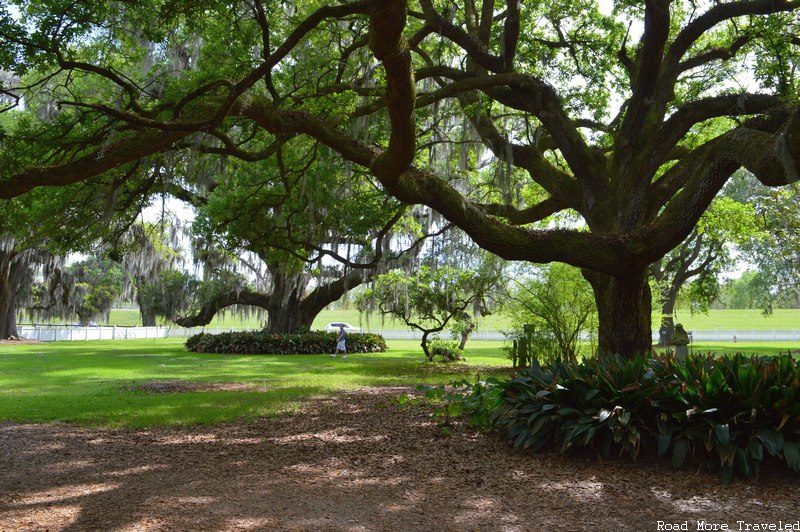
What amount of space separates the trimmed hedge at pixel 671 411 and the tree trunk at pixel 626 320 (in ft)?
7.03

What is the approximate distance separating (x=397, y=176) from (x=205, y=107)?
2487mm

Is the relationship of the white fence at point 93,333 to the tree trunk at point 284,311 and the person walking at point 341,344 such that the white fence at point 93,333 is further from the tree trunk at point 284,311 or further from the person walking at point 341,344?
the person walking at point 341,344

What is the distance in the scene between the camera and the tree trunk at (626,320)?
8.52 m

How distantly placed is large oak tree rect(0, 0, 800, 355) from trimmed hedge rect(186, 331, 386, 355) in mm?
12433

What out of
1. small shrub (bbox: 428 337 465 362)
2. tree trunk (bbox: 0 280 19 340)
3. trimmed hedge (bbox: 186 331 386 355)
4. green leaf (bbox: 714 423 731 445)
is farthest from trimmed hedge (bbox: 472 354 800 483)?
tree trunk (bbox: 0 280 19 340)

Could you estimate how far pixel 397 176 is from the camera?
7227 mm

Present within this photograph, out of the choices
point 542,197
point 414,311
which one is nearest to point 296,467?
point 542,197

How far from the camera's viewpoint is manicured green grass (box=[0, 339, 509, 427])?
8.58m

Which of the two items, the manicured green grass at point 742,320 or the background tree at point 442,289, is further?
the manicured green grass at point 742,320

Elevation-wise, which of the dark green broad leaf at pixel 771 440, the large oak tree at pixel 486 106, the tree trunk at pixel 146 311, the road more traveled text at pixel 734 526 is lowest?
the road more traveled text at pixel 734 526

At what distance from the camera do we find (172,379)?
13570 millimetres

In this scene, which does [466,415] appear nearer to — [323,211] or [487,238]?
[487,238]

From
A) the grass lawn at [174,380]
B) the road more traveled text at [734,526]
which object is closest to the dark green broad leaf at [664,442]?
the road more traveled text at [734,526]

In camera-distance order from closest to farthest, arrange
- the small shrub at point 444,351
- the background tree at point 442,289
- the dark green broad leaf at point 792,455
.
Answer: the dark green broad leaf at point 792,455 < the small shrub at point 444,351 < the background tree at point 442,289
